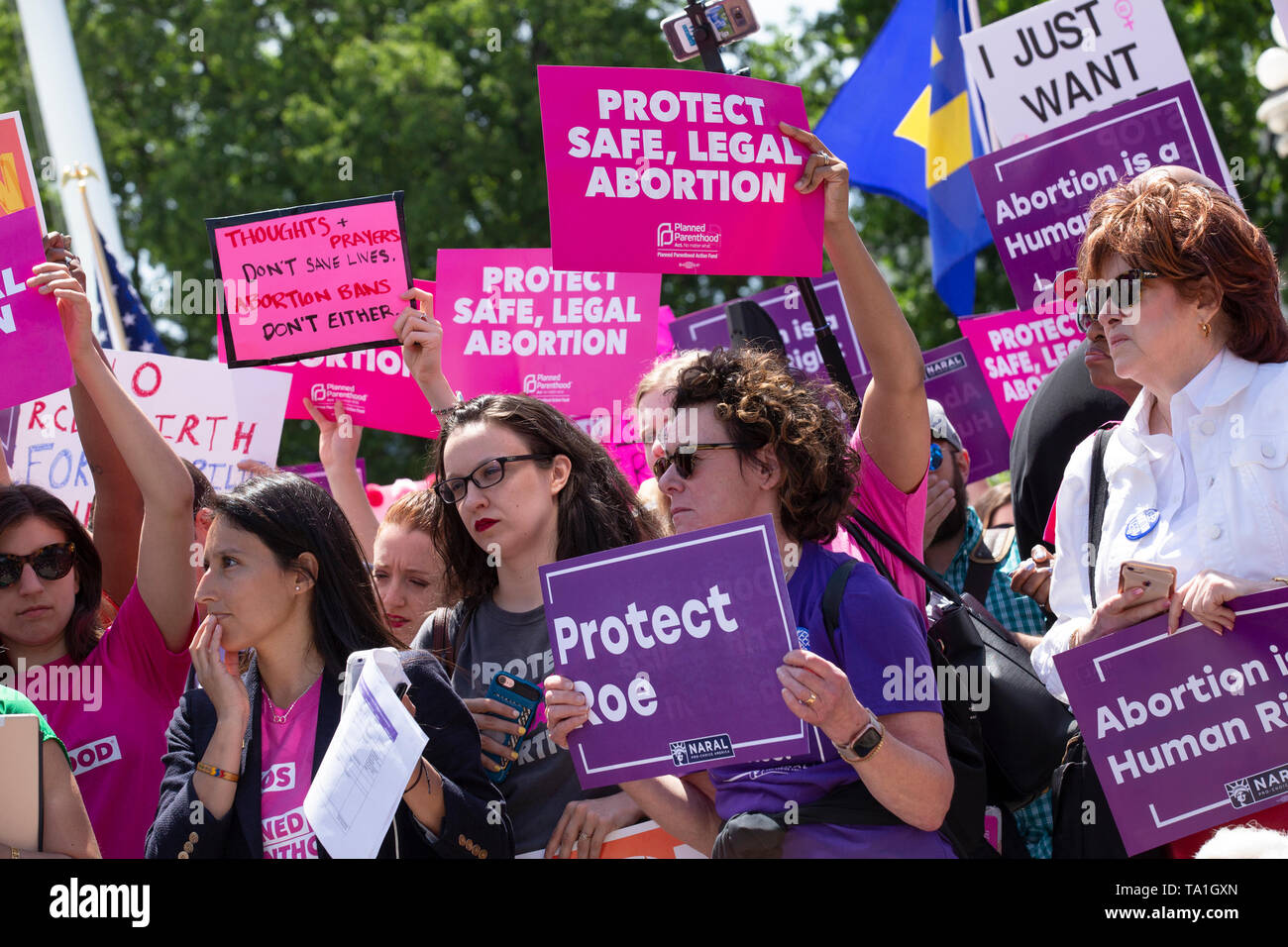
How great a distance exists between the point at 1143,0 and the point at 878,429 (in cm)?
270

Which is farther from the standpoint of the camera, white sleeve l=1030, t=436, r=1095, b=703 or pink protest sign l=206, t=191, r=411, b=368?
pink protest sign l=206, t=191, r=411, b=368

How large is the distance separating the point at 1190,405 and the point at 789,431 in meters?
0.82

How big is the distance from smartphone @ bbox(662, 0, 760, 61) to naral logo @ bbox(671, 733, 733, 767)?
209 centimetres

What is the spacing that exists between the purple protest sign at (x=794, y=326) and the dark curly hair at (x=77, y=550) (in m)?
2.65

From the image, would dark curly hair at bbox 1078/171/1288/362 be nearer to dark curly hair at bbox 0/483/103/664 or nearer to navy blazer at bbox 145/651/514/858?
navy blazer at bbox 145/651/514/858

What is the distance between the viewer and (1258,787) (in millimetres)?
2742

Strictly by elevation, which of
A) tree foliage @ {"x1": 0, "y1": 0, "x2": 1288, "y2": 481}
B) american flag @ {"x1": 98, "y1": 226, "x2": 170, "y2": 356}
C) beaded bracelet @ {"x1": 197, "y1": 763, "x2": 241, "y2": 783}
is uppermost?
tree foliage @ {"x1": 0, "y1": 0, "x2": 1288, "y2": 481}

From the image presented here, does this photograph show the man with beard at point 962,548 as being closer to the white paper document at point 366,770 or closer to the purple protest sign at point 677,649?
the purple protest sign at point 677,649

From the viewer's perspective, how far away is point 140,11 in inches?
834

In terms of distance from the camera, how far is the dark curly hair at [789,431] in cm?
315

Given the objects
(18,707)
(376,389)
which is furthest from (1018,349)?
(18,707)

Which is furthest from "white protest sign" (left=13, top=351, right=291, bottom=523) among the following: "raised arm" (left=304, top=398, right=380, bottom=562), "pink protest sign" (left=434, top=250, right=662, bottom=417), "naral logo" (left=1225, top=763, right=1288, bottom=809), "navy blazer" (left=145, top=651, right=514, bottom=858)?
"naral logo" (left=1225, top=763, right=1288, bottom=809)

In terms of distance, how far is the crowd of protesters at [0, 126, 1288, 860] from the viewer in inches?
110
